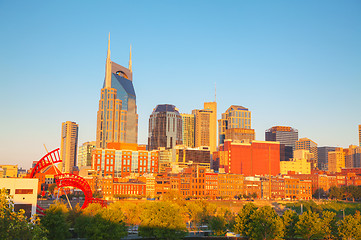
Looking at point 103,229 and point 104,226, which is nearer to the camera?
point 104,226

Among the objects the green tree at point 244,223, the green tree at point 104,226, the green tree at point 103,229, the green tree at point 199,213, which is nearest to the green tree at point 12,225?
the green tree at point 103,229

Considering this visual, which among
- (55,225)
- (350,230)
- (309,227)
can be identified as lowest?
(350,230)

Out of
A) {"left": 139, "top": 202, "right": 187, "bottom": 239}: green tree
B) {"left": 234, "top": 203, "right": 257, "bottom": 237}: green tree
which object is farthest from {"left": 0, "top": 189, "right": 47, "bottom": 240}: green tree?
{"left": 234, "top": 203, "right": 257, "bottom": 237}: green tree

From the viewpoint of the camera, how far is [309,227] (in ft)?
325

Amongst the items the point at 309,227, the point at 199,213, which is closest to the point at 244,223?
the point at 309,227

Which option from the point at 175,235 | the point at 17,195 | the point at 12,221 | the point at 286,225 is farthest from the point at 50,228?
the point at 286,225

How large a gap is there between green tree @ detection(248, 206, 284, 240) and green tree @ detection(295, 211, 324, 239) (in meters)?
4.96

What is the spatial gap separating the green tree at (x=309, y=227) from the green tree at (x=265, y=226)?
4.96 meters

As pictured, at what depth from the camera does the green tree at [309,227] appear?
323ft

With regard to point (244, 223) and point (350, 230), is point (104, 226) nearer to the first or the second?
point (244, 223)

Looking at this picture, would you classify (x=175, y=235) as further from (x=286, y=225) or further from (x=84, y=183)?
(x=84, y=183)

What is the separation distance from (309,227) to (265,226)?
10.5 m

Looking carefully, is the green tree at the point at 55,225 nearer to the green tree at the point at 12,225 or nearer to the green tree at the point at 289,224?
the green tree at the point at 12,225

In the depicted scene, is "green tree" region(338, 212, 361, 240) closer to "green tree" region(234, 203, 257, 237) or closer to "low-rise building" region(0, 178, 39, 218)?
"green tree" region(234, 203, 257, 237)
